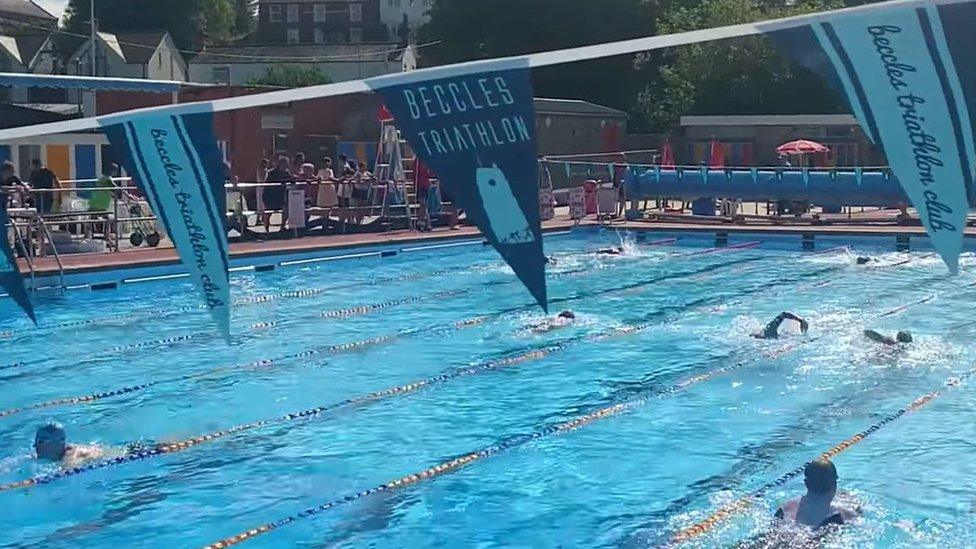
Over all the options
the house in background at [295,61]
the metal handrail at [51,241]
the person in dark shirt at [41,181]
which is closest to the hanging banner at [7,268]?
the metal handrail at [51,241]

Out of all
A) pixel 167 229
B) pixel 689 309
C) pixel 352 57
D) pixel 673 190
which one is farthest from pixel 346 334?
pixel 352 57

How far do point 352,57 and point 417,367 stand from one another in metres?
50.1

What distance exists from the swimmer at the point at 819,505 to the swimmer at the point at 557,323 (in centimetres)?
577

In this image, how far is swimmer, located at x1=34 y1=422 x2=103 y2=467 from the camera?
748cm

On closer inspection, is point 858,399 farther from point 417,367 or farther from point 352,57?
point 352,57

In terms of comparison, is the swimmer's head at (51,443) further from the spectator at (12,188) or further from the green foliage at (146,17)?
the green foliage at (146,17)

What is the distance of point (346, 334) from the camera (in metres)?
12.0

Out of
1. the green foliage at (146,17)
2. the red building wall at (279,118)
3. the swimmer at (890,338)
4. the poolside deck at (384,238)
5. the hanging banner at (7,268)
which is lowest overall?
the swimmer at (890,338)

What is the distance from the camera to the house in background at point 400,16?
294ft

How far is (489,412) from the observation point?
878 centimetres

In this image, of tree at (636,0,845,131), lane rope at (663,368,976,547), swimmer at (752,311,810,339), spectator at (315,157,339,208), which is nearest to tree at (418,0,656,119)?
tree at (636,0,845,131)

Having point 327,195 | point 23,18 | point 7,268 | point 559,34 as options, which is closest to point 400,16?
point 23,18

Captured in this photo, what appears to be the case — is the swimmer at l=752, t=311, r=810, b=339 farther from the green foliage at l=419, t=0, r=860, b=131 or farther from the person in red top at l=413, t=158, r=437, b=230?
the green foliage at l=419, t=0, r=860, b=131

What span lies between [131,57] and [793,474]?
2202 inches
